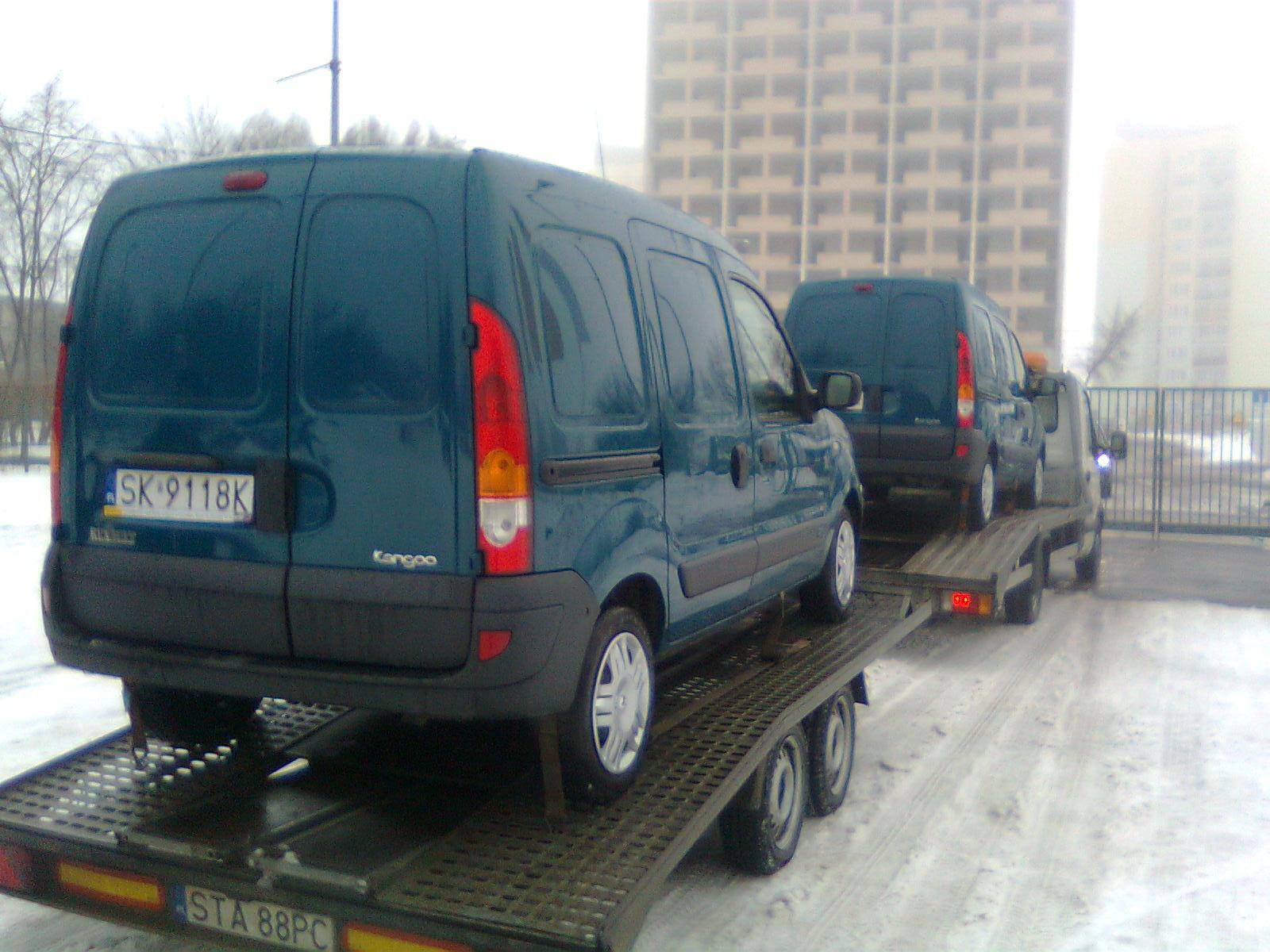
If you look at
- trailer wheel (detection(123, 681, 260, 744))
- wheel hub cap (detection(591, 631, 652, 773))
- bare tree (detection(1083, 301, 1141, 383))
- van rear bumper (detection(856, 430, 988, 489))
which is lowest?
trailer wheel (detection(123, 681, 260, 744))

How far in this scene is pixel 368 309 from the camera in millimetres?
3123

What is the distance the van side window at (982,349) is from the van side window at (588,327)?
195 inches

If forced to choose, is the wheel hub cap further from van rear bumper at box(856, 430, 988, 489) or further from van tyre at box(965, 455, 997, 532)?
van tyre at box(965, 455, 997, 532)

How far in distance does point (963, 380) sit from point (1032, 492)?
2.95 metres

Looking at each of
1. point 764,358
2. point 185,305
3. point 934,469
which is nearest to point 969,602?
point 934,469

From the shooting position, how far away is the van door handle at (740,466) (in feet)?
14.3

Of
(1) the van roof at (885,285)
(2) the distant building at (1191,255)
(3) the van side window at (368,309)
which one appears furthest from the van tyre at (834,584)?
(2) the distant building at (1191,255)

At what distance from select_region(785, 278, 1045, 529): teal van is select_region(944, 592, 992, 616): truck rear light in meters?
1.23

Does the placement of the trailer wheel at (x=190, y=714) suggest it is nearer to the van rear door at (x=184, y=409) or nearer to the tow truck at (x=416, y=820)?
the tow truck at (x=416, y=820)

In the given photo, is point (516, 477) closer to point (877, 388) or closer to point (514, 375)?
point (514, 375)

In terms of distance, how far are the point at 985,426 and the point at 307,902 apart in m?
6.59

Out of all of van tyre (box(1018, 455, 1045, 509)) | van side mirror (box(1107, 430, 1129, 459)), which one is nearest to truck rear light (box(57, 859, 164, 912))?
van tyre (box(1018, 455, 1045, 509))

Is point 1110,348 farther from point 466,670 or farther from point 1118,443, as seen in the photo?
point 466,670

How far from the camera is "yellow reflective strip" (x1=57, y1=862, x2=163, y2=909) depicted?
3.04 metres
